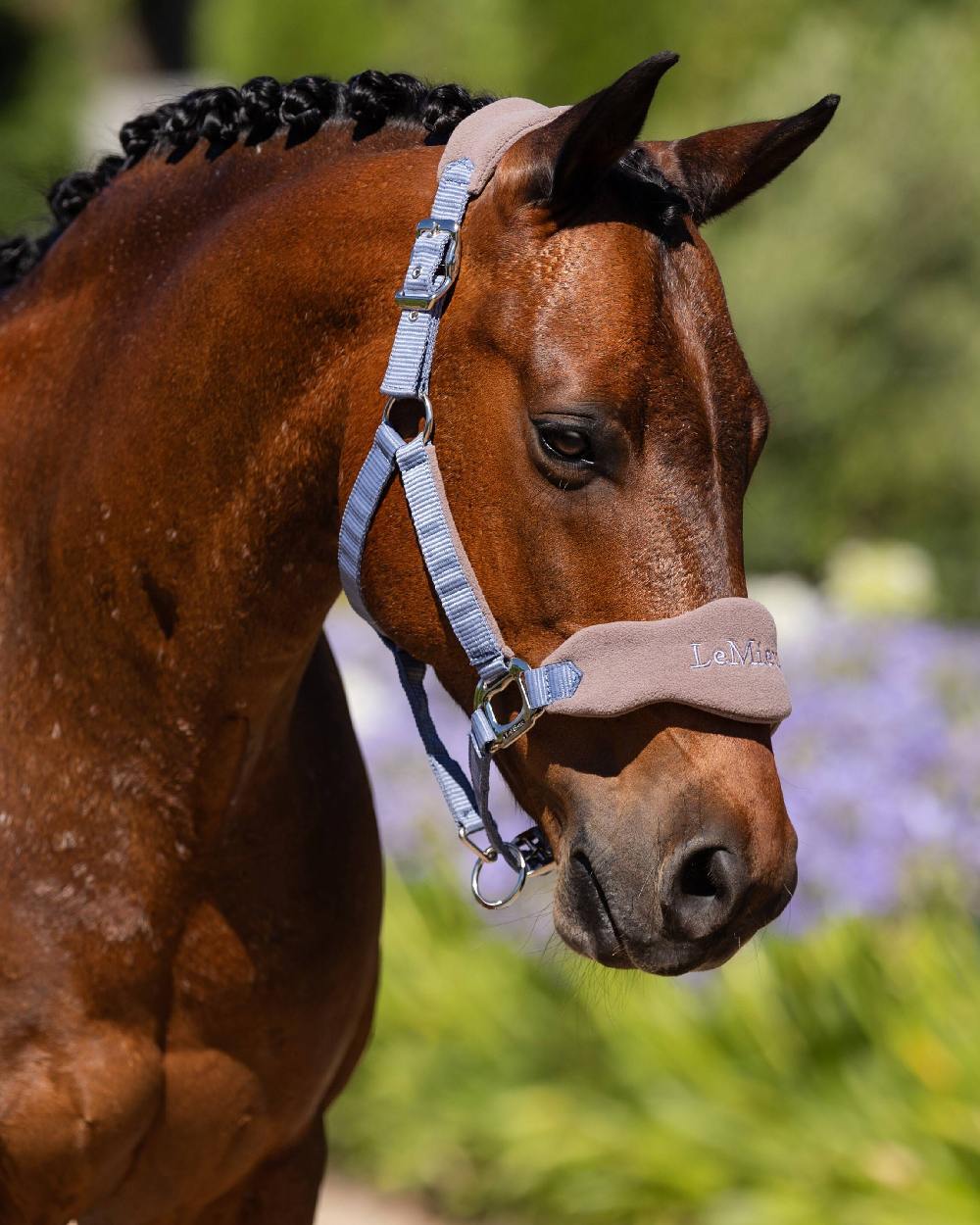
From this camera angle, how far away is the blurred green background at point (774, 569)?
380 cm

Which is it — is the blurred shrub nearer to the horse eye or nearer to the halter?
the halter

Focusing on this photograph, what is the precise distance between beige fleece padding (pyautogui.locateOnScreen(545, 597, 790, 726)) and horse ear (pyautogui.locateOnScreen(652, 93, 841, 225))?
54 cm

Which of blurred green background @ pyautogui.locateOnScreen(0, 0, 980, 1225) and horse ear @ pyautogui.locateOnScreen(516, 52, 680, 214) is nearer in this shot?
horse ear @ pyautogui.locateOnScreen(516, 52, 680, 214)

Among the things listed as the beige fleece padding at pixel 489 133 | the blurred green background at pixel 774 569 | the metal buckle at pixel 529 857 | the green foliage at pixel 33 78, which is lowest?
the blurred green background at pixel 774 569

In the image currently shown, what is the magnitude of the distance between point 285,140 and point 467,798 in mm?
942

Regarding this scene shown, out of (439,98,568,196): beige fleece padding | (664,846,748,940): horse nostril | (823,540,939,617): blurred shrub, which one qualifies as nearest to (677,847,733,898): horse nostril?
(664,846,748,940): horse nostril

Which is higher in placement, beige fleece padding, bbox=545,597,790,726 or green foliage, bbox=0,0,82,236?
beige fleece padding, bbox=545,597,790,726

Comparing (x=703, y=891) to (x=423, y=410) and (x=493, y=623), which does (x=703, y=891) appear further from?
(x=423, y=410)

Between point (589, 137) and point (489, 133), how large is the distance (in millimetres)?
203

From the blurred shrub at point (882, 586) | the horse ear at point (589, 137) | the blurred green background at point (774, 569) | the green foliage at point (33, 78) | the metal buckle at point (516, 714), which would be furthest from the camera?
the green foliage at point (33, 78)

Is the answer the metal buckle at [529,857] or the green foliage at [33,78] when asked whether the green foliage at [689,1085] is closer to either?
the metal buckle at [529,857]

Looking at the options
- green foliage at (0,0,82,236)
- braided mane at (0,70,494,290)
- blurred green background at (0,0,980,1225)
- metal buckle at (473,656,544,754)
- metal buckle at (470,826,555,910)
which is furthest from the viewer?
green foliage at (0,0,82,236)

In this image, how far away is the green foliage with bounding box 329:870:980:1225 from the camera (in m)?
3.65

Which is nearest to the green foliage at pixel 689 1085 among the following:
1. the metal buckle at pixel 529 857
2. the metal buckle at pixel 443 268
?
the metal buckle at pixel 529 857
